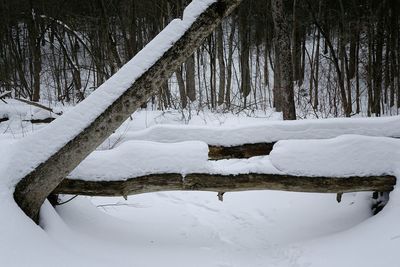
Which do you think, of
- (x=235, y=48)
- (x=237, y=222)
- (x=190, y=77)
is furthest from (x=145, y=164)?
(x=235, y=48)

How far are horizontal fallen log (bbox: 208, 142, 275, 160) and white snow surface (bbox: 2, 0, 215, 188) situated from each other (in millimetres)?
1972

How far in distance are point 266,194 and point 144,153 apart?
2478 mm

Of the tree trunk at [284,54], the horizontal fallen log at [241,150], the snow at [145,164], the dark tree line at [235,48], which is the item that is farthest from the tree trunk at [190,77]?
the snow at [145,164]

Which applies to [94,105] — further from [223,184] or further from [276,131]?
[276,131]

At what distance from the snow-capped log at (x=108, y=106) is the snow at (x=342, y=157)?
1717mm

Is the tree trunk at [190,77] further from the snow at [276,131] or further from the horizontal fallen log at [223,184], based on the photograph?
the horizontal fallen log at [223,184]

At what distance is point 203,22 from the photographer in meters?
2.96

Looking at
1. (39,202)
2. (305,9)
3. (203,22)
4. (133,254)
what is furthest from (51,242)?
(305,9)

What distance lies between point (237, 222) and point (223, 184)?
106 centimetres

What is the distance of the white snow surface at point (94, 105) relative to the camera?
302cm

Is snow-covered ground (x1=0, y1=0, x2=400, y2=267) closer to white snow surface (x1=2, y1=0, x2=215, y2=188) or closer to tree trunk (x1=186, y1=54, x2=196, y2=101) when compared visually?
white snow surface (x1=2, y1=0, x2=215, y2=188)

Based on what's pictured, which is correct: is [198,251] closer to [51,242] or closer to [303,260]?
[303,260]

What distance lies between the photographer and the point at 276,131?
464 cm

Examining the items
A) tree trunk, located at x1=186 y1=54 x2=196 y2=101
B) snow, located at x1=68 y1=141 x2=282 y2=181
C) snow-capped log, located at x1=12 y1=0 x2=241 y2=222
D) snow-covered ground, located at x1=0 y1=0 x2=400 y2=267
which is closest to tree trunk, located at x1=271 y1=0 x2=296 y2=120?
snow-covered ground, located at x1=0 y1=0 x2=400 y2=267
